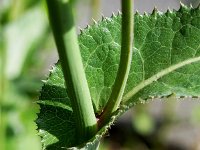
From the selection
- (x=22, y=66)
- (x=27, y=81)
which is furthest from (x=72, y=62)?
(x=22, y=66)

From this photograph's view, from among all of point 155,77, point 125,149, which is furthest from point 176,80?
point 125,149

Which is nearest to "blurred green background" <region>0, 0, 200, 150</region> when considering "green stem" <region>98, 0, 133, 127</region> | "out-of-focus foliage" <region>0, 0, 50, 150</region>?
"out-of-focus foliage" <region>0, 0, 50, 150</region>

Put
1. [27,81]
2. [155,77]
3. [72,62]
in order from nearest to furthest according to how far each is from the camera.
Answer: [72,62] < [155,77] < [27,81]

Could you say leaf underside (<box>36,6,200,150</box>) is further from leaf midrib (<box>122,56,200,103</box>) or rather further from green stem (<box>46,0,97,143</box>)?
green stem (<box>46,0,97,143</box>)

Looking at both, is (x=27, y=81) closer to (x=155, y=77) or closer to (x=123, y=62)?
(x=155, y=77)

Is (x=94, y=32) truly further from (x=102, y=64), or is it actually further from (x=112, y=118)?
(x=112, y=118)

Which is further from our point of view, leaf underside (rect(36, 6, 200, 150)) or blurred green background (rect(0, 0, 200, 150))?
blurred green background (rect(0, 0, 200, 150))
